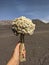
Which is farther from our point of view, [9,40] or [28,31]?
[9,40]

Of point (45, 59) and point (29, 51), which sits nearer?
point (45, 59)

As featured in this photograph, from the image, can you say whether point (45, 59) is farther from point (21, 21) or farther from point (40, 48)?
point (21, 21)

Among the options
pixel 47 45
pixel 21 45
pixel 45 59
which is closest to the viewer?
pixel 21 45

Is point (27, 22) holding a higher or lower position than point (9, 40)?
higher

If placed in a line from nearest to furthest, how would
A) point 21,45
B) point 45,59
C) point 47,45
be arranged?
point 21,45
point 45,59
point 47,45

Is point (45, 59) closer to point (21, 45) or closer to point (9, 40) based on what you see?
point (9, 40)

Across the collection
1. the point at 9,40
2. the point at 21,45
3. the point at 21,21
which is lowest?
the point at 9,40

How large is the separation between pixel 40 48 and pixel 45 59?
8.83ft

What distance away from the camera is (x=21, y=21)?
2.33 metres

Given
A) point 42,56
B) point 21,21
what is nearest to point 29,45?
point 42,56

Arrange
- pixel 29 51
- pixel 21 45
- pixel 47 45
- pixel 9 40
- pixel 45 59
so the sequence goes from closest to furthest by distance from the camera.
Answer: pixel 21 45 → pixel 45 59 → pixel 29 51 → pixel 47 45 → pixel 9 40

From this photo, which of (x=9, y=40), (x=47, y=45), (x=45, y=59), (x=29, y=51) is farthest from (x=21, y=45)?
(x=9, y=40)

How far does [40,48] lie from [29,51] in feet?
2.88

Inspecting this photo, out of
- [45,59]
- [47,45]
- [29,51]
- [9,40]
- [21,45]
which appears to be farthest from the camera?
[9,40]
